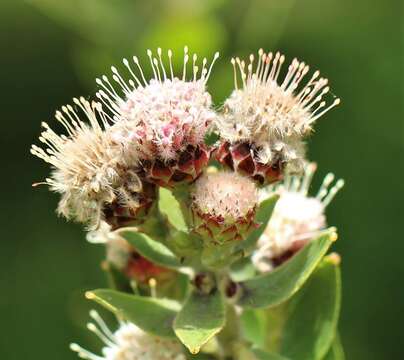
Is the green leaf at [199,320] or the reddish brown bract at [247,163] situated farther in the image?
the reddish brown bract at [247,163]

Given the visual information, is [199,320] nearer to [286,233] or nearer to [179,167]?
[179,167]

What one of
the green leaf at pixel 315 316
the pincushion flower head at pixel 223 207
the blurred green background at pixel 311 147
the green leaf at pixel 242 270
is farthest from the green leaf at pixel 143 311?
the blurred green background at pixel 311 147

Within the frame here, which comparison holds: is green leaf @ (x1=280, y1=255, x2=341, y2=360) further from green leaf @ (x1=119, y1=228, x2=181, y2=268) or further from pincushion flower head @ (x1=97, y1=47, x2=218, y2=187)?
pincushion flower head @ (x1=97, y1=47, x2=218, y2=187)

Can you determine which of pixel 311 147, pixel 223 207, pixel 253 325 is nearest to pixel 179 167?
pixel 223 207

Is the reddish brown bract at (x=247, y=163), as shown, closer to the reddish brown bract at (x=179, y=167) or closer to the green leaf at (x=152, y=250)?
the reddish brown bract at (x=179, y=167)

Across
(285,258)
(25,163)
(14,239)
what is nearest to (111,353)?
(285,258)
